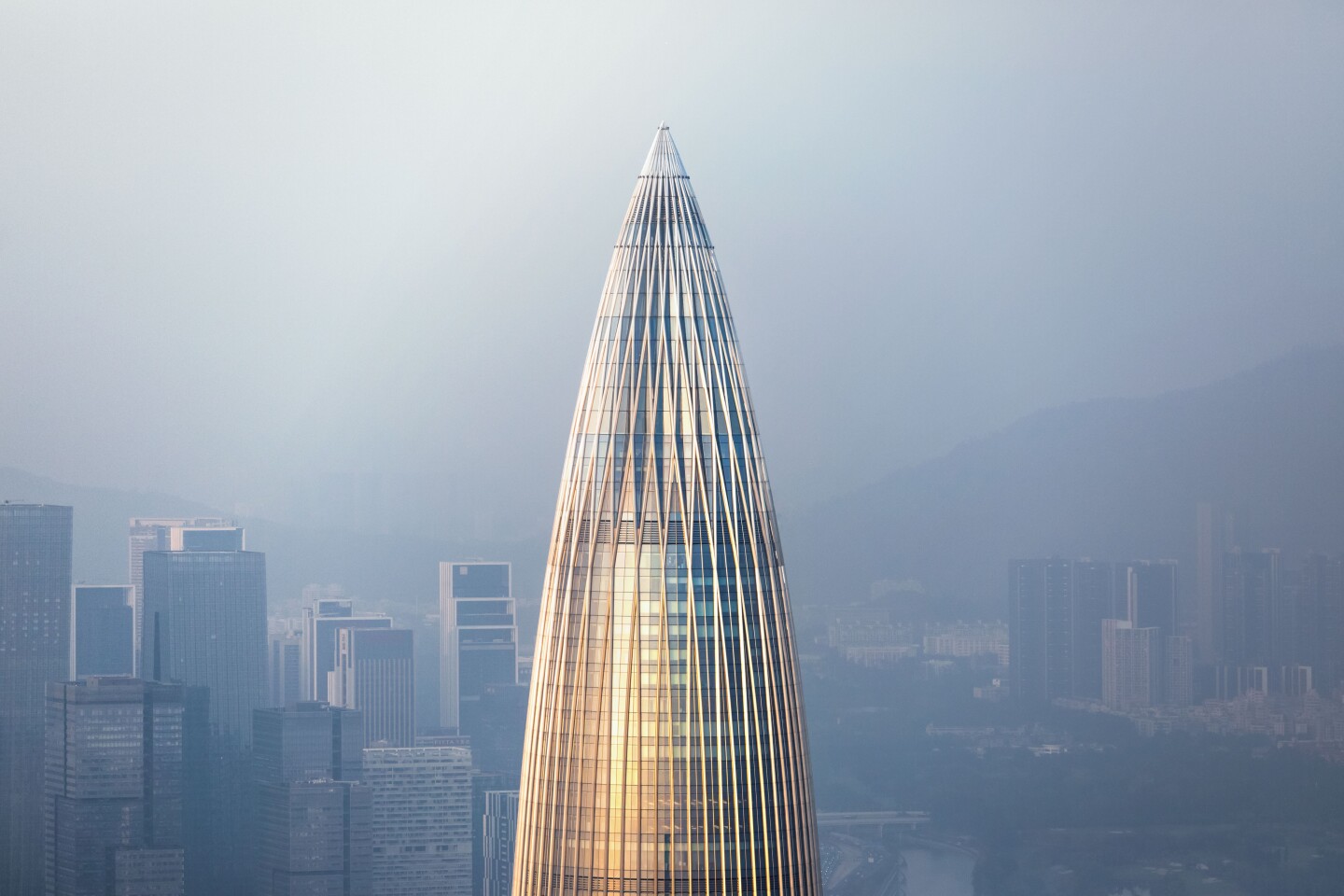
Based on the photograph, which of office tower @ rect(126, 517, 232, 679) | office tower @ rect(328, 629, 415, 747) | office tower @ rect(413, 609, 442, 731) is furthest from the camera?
office tower @ rect(328, 629, 415, 747)

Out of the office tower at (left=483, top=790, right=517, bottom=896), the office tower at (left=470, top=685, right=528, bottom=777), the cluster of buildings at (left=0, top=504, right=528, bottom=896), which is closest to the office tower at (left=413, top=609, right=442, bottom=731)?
the cluster of buildings at (left=0, top=504, right=528, bottom=896)

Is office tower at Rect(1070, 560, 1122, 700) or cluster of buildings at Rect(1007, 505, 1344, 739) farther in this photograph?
office tower at Rect(1070, 560, 1122, 700)

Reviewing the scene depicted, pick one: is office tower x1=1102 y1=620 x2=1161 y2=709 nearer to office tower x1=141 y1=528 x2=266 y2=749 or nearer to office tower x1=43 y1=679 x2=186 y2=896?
office tower x1=141 y1=528 x2=266 y2=749

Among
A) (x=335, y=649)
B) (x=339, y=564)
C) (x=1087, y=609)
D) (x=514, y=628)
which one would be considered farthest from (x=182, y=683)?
(x=1087, y=609)

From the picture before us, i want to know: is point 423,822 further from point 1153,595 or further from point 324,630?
point 1153,595

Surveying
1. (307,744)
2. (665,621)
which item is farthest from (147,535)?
(665,621)

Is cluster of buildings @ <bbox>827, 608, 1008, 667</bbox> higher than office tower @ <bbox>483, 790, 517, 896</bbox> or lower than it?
higher
